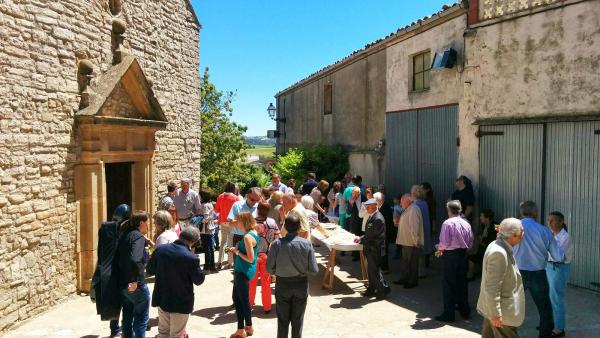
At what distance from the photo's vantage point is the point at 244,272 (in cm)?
604

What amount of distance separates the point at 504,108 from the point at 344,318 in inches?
197

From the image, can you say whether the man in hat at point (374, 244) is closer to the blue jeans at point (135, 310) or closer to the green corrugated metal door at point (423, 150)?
the green corrugated metal door at point (423, 150)

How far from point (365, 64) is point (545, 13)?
22.7 ft

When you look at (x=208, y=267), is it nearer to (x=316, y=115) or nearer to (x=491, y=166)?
(x=491, y=166)

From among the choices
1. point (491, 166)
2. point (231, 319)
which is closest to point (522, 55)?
point (491, 166)

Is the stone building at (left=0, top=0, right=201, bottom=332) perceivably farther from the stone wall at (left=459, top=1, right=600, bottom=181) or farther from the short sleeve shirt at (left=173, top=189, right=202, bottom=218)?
the stone wall at (left=459, top=1, right=600, bottom=181)

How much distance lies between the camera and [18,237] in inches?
263

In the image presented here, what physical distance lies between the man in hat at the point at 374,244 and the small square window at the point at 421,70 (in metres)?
4.95

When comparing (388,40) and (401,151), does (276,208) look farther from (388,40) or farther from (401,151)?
(388,40)

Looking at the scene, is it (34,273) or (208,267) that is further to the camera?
(208,267)

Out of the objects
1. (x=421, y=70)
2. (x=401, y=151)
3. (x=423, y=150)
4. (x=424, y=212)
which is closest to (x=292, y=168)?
(x=401, y=151)

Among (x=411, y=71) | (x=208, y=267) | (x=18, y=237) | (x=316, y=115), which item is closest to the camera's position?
(x=18, y=237)

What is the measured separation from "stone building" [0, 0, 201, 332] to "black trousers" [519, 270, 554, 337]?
21.8 ft

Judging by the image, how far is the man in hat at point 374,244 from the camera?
25.1 feet
